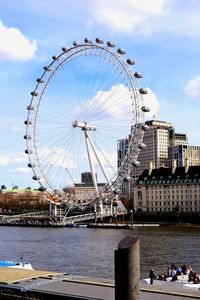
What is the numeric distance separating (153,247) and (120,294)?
39.5 metres

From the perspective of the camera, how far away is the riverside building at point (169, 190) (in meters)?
110

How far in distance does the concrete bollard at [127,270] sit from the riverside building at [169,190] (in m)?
102

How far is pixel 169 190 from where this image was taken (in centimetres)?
11388

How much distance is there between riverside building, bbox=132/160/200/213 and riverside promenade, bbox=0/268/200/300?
9775 cm

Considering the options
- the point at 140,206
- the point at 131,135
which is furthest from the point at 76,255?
the point at 140,206

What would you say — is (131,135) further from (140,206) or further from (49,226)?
(140,206)

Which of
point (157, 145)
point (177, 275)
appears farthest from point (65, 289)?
point (157, 145)

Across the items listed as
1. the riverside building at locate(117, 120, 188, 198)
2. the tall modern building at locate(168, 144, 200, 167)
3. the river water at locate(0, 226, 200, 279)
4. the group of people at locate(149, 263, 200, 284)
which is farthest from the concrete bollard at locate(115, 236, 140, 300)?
the tall modern building at locate(168, 144, 200, 167)

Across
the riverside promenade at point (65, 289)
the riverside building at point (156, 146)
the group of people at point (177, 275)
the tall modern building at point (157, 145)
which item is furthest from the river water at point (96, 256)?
the tall modern building at point (157, 145)

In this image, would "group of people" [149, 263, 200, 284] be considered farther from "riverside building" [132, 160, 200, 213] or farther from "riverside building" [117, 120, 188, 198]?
"riverside building" [117, 120, 188, 198]

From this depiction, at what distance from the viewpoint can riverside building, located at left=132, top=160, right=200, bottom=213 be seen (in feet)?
362

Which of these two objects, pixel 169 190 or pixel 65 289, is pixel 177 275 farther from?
pixel 169 190

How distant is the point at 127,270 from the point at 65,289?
3.61 meters

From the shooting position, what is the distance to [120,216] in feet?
360
